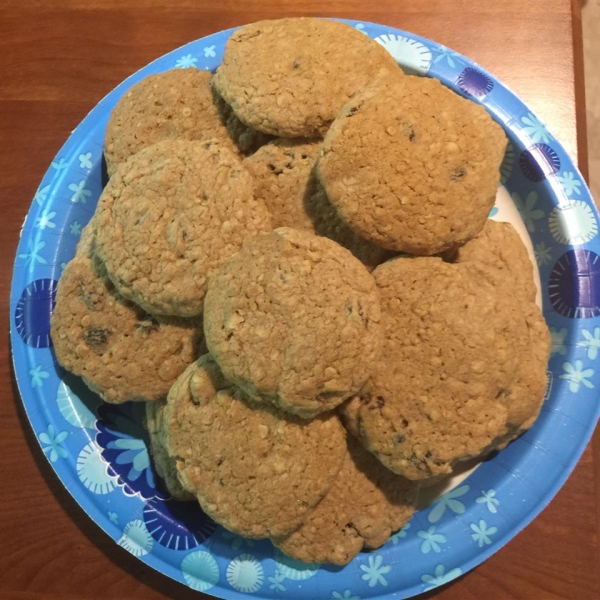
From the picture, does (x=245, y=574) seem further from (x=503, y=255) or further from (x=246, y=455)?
(x=503, y=255)

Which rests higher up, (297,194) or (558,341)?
(297,194)

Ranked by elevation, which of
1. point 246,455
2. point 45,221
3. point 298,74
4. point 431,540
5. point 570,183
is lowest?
point 431,540

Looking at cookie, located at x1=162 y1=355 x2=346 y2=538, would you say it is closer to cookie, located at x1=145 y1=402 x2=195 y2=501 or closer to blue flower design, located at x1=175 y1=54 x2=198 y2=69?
cookie, located at x1=145 y1=402 x2=195 y2=501

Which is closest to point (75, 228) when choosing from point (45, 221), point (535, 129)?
point (45, 221)

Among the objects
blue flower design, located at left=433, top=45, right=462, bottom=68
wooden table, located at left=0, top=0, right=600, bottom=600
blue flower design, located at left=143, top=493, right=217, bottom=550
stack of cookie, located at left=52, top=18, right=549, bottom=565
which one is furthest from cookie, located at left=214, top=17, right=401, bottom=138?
blue flower design, located at left=143, top=493, right=217, bottom=550

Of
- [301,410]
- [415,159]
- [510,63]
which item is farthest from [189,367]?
[510,63]

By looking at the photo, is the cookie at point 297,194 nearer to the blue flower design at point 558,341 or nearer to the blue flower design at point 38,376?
the blue flower design at point 558,341

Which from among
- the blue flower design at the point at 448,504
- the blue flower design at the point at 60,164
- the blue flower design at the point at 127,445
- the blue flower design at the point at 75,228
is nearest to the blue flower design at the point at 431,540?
the blue flower design at the point at 448,504
